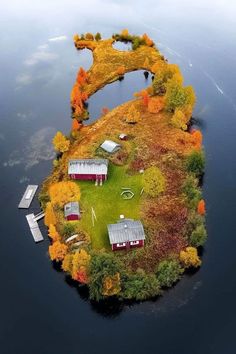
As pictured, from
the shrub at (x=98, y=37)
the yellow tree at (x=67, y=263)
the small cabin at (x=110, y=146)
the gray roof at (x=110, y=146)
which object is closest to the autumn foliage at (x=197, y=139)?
the small cabin at (x=110, y=146)

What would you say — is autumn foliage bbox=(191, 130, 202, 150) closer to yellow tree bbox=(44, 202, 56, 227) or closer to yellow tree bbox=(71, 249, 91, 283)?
yellow tree bbox=(44, 202, 56, 227)

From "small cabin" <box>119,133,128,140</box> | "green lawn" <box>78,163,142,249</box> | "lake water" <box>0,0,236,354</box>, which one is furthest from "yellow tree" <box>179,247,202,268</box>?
"small cabin" <box>119,133,128,140</box>

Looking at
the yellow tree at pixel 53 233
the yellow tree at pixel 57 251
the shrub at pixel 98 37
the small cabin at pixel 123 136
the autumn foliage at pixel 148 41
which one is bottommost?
the yellow tree at pixel 57 251

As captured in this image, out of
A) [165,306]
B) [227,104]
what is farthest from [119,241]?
[227,104]

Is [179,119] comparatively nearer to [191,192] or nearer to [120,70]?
[191,192]

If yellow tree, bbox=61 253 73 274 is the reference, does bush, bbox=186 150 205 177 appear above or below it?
above

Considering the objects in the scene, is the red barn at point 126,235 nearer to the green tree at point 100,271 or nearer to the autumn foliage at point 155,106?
the green tree at point 100,271
